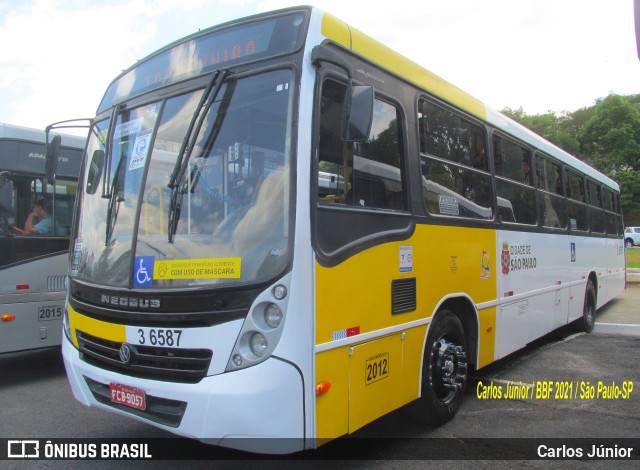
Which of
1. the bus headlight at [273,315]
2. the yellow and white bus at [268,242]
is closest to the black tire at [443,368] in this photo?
the yellow and white bus at [268,242]

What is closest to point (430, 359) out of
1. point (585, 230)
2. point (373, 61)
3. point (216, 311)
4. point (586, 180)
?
point (216, 311)

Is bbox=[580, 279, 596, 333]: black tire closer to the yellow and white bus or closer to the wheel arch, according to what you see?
the wheel arch

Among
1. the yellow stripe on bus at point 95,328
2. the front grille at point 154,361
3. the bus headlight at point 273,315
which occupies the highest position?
the bus headlight at point 273,315

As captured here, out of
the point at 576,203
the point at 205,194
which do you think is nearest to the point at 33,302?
the point at 205,194

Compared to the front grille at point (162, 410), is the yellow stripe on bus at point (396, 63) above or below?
above

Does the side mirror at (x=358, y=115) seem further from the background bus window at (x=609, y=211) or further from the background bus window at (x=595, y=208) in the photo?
the background bus window at (x=609, y=211)

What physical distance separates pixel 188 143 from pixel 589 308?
8.67m

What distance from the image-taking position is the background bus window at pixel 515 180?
6011mm

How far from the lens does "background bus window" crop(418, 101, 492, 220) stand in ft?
15.0

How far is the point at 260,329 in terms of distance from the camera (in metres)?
2.96

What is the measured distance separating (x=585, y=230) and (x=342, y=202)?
24.3ft

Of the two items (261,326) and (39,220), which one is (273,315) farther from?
(39,220)

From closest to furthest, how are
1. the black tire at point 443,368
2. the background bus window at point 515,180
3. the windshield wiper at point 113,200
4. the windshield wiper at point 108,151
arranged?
the windshield wiper at point 113,200 → the windshield wiper at point 108,151 → the black tire at point 443,368 → the background bus window at point 515,180

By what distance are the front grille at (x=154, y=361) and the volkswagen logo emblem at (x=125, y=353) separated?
0.01 meters
